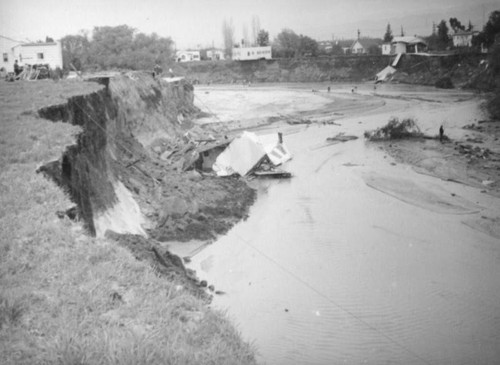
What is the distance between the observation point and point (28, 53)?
136 ft

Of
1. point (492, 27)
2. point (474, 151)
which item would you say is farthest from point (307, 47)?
point (474, 151)

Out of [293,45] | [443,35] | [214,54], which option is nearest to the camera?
[443,35]

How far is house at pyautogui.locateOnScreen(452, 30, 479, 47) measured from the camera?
75.3 meters

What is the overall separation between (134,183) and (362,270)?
35.7 feet

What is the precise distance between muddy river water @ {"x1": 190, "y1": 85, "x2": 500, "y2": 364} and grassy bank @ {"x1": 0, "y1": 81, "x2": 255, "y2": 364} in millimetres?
4638

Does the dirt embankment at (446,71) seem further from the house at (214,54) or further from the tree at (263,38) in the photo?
the house at (214,54)

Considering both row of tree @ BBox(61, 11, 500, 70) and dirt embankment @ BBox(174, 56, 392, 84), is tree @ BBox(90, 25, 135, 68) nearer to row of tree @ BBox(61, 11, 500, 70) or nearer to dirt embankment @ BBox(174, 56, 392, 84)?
row of tree @ BBox(61, 11, 500, 70)

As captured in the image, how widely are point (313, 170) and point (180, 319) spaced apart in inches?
870

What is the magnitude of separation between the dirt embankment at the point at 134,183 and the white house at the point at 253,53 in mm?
71685

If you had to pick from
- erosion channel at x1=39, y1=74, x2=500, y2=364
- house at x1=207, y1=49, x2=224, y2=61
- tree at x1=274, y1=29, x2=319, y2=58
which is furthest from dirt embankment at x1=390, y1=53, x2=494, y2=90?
house at x1=207, y1=49, x2=224, y2=61

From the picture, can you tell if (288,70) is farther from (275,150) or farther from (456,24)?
(275,150)

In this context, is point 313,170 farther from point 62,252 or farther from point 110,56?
point 110,56

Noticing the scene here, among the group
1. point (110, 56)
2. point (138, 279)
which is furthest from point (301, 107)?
point (138, 279)

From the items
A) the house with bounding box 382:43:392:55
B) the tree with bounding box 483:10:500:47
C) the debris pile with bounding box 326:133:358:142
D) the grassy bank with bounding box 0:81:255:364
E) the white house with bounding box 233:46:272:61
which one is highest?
the white house with bounding box 233:46:272:61
